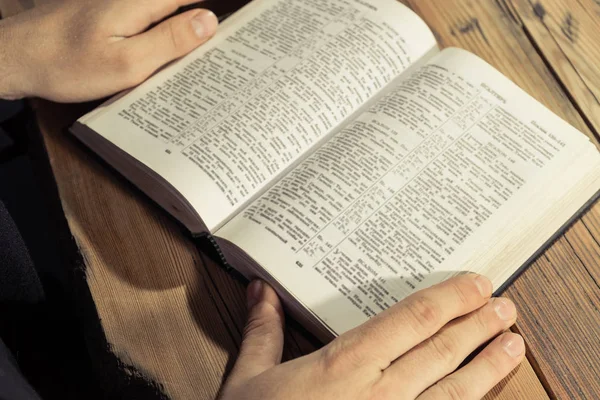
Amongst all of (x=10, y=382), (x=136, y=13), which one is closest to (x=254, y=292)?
(x=10, y=382)

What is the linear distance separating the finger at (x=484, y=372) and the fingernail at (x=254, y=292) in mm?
182

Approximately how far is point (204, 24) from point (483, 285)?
18.7 inches

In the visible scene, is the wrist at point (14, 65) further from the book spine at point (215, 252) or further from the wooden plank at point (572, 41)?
the wooden plank at point (572, 41)

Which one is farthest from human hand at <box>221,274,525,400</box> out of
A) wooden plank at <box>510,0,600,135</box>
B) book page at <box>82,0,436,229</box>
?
wooden plank at <box>510,0,600,135</box>

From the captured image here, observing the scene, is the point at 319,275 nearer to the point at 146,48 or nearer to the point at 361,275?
the point at 361,275

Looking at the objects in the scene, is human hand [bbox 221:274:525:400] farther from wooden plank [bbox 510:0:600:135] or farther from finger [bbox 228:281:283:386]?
Result: wooden plank [bbox 510:0:600:135]

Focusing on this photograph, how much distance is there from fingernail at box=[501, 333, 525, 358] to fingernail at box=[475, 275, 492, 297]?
0.16 ft

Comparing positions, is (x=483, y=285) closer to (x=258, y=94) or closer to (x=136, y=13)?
(x=258, y=94)

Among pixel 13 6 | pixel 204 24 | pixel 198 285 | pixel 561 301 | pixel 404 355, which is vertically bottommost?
pixel 561 301

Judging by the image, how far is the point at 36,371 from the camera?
0.88 m

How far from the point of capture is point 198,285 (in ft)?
2.04

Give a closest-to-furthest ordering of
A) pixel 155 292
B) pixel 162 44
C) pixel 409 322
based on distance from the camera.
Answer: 1. pixel 409 322
2. pixel 155 292
3. pixel 162 44

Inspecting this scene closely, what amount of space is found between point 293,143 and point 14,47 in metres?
0.37

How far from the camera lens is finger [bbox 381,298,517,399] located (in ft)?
1.68
